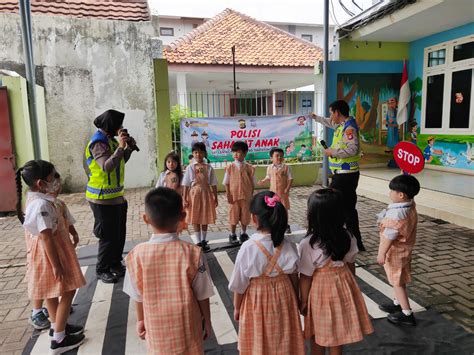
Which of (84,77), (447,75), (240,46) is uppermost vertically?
(240,46)

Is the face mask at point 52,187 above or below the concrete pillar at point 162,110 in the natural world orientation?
below

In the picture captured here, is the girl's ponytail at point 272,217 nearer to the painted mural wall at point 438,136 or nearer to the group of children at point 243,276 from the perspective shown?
the group of children at point 243,276

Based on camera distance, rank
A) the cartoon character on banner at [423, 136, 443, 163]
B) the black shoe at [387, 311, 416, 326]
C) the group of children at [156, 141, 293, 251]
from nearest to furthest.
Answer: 1. the black shoe at [387, 311, 416, 326]
2. the group of children at [156, 141, 293, 251]
3. the cartoon character on banner at [423, 136, 443, 163]

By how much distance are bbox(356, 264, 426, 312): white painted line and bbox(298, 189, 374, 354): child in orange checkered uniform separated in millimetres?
1234

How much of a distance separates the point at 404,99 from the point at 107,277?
736cm

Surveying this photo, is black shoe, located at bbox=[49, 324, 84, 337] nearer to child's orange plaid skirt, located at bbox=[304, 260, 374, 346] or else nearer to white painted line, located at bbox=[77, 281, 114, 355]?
white painted line, located at bbox=[77, 281, 114, 355]

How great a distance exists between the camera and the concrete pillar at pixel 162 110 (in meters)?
7.56

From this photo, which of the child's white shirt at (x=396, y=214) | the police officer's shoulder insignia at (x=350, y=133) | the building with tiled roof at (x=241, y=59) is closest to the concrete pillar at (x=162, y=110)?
the building with tiled roof at (x=241, y=59)

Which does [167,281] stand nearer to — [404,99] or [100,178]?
[100,178]

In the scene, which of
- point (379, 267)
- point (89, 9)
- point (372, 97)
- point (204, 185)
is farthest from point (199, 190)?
point (89, 9)

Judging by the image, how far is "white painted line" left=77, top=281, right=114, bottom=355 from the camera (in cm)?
257

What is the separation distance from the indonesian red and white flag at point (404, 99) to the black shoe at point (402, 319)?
6.66 m

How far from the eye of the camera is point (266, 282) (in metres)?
1.90

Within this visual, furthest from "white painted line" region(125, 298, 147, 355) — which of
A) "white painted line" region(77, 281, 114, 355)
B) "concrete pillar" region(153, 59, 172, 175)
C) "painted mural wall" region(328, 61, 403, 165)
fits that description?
"painted mural wall" region(328, 61, 403, 165)
